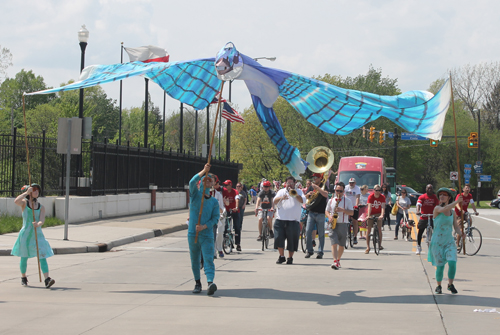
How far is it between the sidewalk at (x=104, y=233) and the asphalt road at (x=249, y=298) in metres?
1.07

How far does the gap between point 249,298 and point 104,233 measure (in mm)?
10302

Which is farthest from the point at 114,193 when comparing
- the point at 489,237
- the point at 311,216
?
the point at 489,237

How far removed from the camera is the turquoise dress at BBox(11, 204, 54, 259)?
976 centimetres

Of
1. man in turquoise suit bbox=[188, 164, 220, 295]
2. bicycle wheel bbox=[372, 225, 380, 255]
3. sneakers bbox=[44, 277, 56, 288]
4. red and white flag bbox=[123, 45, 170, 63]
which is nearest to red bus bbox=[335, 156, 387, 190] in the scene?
red and white flag bbox=[123, 45, 170, 63]

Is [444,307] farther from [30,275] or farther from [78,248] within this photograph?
[78,248]

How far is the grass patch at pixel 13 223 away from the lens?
17.1m

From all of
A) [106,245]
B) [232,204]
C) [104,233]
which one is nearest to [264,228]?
[232,204]

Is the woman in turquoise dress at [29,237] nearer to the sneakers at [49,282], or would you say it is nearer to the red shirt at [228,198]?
the sneakers at [49,282]

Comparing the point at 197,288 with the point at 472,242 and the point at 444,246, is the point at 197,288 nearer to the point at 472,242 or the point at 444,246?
the point at 444,246

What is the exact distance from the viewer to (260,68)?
1045cm

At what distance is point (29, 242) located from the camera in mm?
9867

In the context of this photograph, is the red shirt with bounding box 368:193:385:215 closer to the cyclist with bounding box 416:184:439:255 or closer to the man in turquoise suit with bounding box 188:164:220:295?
the cyclist with bounding box 416:184:439:255

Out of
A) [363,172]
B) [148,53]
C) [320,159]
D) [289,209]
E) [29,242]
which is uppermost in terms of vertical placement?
[148,53]

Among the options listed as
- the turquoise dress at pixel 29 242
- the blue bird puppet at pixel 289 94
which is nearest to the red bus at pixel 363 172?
the blue bird puppet at pixel 289 94
